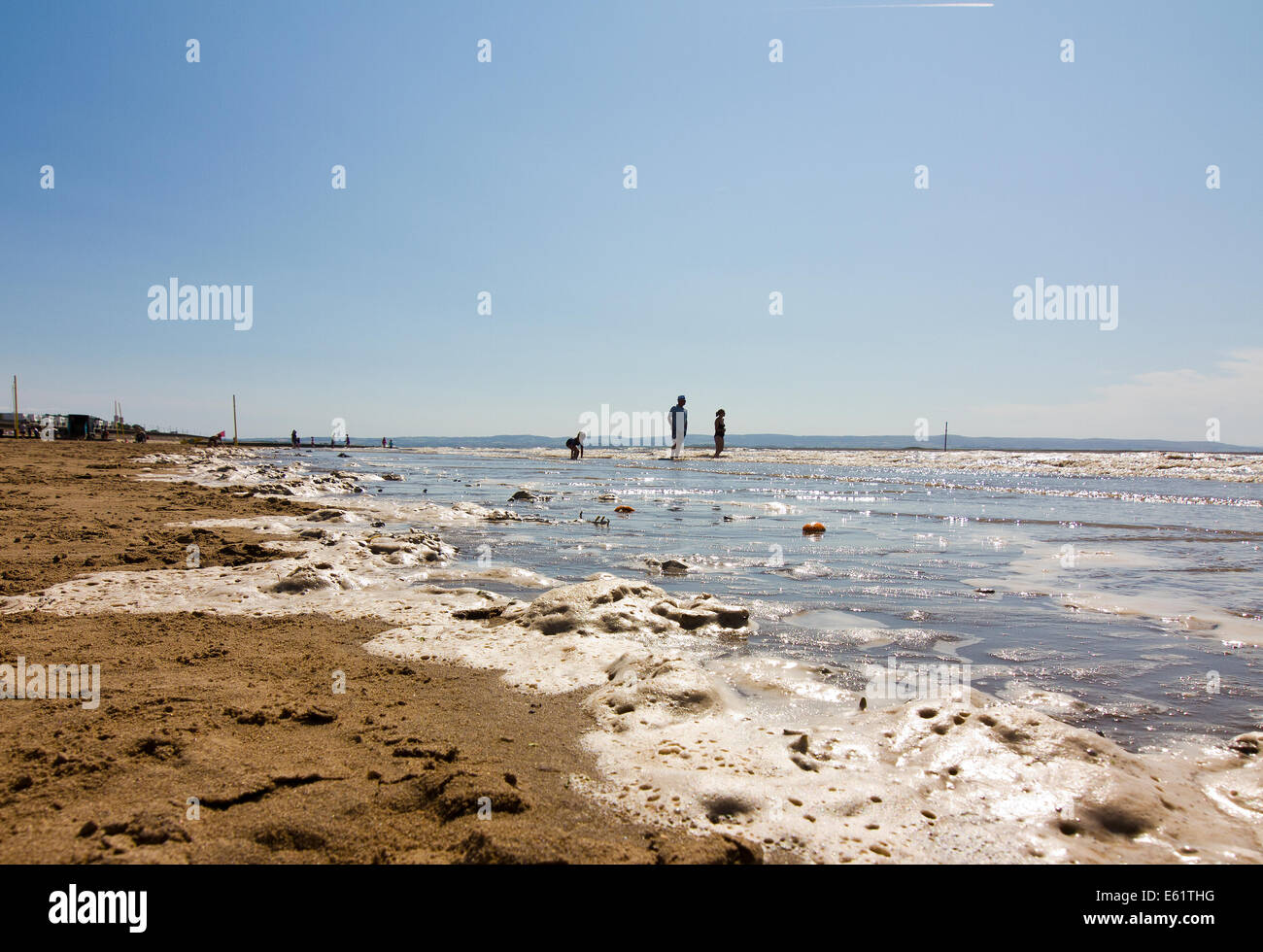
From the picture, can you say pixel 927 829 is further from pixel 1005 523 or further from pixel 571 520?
pixel 1005 523

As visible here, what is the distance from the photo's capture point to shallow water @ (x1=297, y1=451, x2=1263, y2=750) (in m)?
4.05

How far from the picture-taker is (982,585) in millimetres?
7082

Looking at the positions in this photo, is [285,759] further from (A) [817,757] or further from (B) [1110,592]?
(B) [1110,592]

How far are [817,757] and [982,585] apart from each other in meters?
5.10

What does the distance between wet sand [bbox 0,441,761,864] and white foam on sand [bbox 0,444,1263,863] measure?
0.75ft

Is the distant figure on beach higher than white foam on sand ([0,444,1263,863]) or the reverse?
higher

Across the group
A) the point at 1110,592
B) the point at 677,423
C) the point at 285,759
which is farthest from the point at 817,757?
the point at 677,423

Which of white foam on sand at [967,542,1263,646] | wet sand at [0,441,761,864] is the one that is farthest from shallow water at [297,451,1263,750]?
wet sand at [0,441,761,864]

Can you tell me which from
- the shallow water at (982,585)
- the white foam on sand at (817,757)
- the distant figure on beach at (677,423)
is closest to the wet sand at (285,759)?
the white foam on sand at (817,757)

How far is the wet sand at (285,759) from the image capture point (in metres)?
2.20

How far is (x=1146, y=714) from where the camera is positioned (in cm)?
360

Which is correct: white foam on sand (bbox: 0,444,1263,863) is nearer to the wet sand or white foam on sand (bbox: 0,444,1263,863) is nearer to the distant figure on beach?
the wet sand
